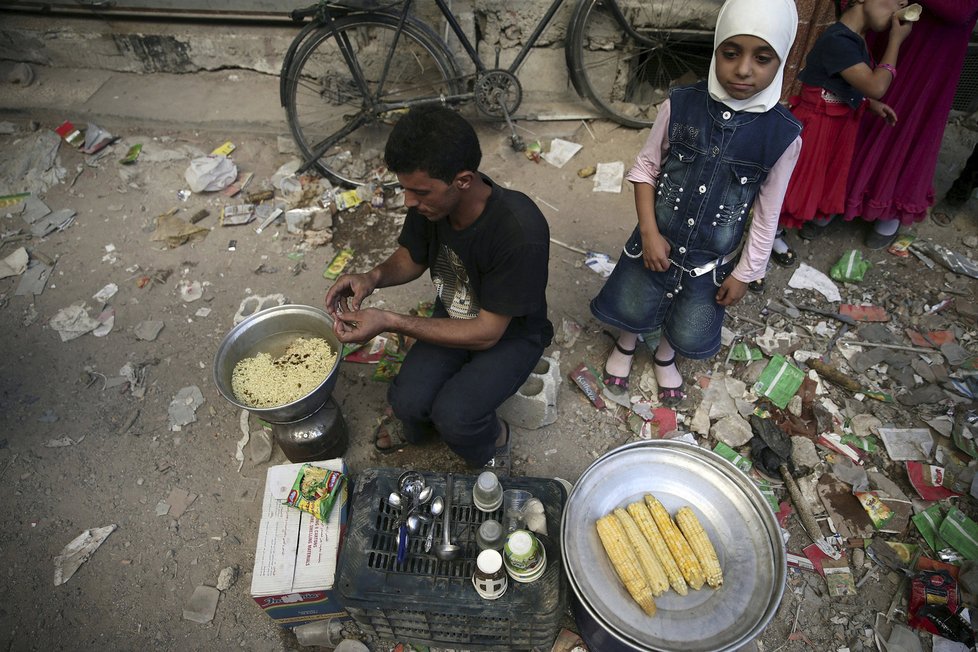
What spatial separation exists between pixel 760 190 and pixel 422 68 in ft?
11.0

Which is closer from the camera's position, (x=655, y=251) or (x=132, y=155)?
(x=655, y=251)

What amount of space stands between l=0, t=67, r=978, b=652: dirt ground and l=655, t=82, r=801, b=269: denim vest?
3.46 ft

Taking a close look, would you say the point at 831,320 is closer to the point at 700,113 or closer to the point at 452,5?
the point at 700,113

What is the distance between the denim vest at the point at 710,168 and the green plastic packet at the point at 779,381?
1.08 m

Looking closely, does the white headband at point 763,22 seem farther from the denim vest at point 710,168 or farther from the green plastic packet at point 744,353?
the green plastic packet at point 744,353

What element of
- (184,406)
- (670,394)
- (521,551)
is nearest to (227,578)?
(184,406)

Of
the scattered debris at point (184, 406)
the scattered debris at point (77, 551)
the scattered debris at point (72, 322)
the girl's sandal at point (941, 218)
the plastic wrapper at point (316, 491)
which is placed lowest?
the scattered debris at point (77, 551)

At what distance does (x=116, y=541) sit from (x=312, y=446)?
112 centimetres

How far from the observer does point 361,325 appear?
217 cm

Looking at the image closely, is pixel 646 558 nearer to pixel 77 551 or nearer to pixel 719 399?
pixel 719 399

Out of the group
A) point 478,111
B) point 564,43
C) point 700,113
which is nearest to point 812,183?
point 700,113

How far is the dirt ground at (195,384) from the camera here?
2445mm

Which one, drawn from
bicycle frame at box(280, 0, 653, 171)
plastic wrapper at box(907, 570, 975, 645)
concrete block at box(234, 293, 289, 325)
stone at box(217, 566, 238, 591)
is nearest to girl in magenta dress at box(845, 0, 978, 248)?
bicycle frame at box(280, 0, 653, 171)

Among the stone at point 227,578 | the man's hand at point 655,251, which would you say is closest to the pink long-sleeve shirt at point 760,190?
the man's hand at point 655,251
